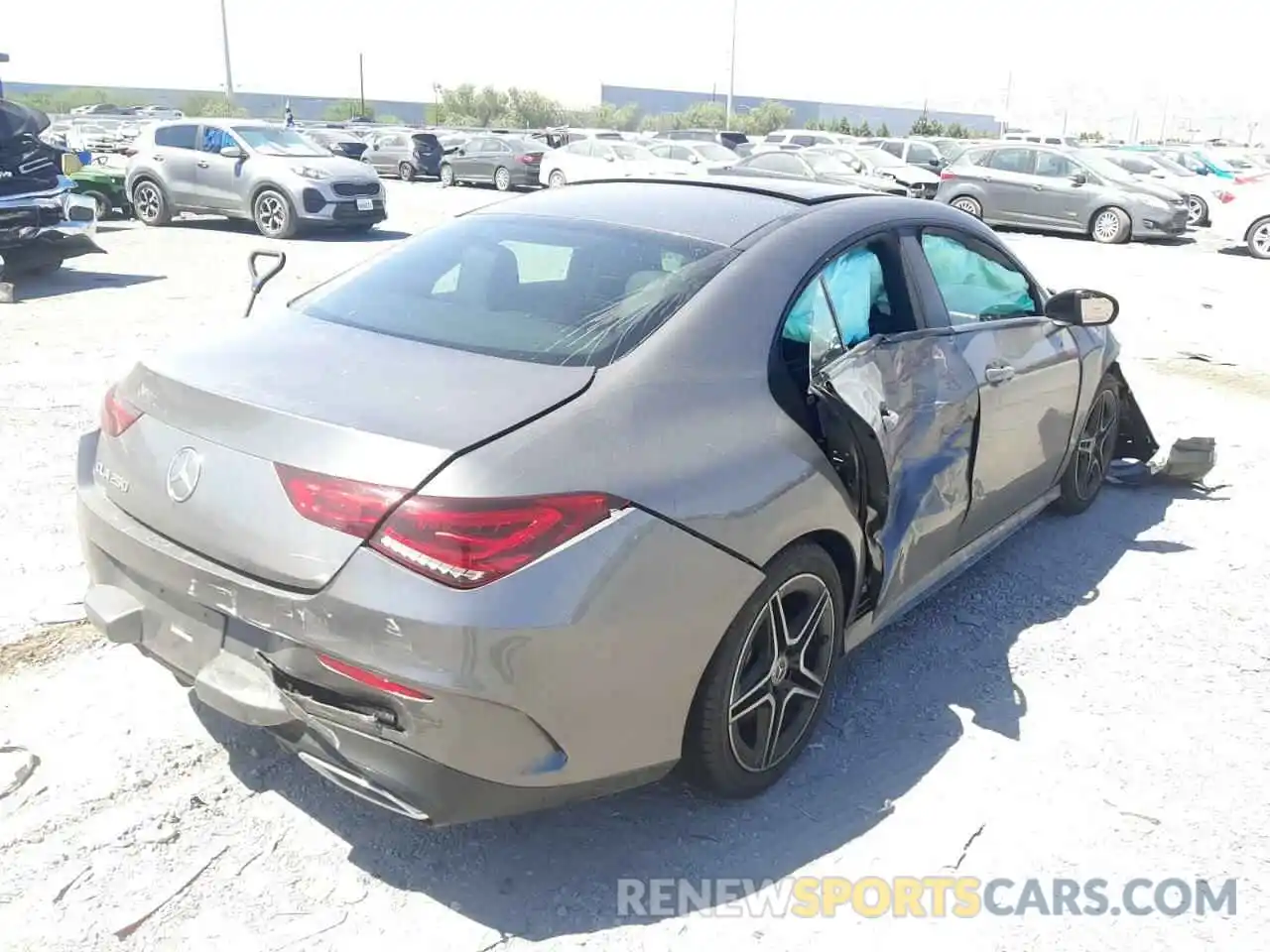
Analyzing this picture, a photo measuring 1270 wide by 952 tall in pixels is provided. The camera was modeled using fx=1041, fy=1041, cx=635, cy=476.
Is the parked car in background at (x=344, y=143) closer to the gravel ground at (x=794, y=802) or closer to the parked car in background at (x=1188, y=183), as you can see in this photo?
the parked car in background at (x=1188, y=183)

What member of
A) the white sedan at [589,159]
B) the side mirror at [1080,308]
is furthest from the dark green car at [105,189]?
the side mirror at [1080,308]

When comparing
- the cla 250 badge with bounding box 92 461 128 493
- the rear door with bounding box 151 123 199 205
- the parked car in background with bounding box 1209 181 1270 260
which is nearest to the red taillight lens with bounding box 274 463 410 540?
the cla 250 badge with bounding box 92 461 128 493

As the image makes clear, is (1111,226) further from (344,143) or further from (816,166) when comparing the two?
(344,143)

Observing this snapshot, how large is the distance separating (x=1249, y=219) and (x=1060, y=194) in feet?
9.90

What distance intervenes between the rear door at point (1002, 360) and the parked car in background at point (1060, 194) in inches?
569

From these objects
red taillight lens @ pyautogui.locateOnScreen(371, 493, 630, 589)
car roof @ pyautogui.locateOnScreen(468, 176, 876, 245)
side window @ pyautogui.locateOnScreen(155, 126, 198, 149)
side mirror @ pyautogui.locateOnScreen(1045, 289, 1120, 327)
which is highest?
car roof @ pyautogui.locateOnScreen(468, 176, 876, 245)

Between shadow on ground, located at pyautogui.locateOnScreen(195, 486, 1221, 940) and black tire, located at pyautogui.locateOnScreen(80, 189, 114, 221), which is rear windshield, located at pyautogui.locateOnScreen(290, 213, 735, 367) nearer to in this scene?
shadow on ground, located at pyautogui.locateOnScreen(195, 486, 1221, 940)

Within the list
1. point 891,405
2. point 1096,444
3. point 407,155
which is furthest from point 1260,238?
point 407,155

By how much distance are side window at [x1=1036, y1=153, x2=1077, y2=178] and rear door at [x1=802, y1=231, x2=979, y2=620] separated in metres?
17.1

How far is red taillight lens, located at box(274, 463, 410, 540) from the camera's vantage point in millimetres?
2190

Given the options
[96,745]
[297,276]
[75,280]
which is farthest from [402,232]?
[96,745]

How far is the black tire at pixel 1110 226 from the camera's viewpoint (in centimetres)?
1795

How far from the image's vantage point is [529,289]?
123 inches

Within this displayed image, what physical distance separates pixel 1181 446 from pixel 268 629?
4.90 meters
